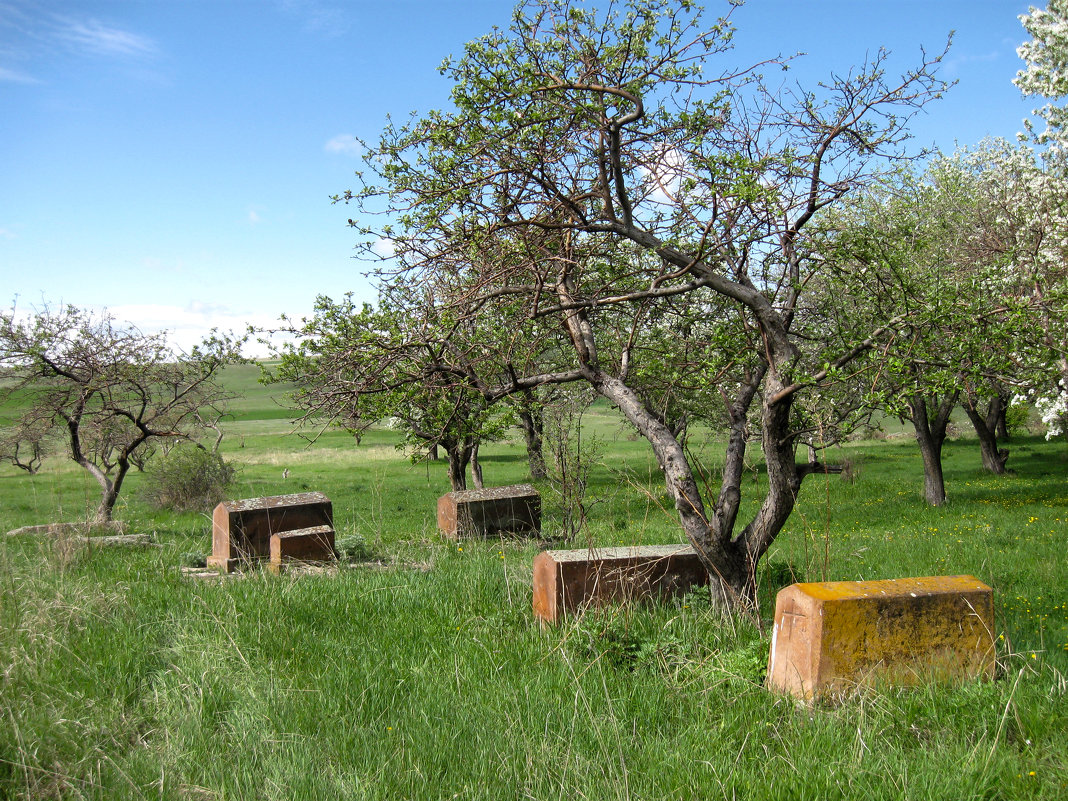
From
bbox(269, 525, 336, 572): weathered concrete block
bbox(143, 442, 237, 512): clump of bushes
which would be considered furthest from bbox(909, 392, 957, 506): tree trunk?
bbox(143, 442, 237, 512): clump of bushes

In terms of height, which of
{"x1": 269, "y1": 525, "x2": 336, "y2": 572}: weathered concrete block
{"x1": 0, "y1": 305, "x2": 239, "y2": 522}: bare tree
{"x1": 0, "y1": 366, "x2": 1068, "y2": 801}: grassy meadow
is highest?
{"x1": 0, "y1": 305, "x2": 239, "y2": 522}: bare tree

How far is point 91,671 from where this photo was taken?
448 centimetres

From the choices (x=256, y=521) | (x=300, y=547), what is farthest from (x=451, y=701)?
(x=256, y=521)

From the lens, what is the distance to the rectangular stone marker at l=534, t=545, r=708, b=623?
5.29 m

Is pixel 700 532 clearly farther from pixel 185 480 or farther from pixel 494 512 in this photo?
pixel 185 480

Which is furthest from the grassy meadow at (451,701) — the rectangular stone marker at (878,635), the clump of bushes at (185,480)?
the clump of bushes at (185,480)

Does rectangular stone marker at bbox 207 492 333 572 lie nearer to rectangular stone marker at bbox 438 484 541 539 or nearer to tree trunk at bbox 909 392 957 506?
rectangular stone marker at bbox 438 484 541 539

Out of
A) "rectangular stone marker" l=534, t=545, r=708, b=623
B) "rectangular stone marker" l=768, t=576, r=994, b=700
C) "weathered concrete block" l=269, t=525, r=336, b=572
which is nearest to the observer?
"rectangular stone marker" l=768, t=576, r=994, b=700

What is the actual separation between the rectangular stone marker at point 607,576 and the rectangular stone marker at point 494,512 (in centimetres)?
451

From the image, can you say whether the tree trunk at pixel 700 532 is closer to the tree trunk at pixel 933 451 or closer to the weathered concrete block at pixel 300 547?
the weathered concrete block at pixel 300 547

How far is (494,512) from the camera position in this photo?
10375 mm

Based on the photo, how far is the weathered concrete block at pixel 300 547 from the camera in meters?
8.02

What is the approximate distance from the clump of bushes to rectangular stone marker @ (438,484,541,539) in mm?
13169

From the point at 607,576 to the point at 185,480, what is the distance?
19.1 meters
